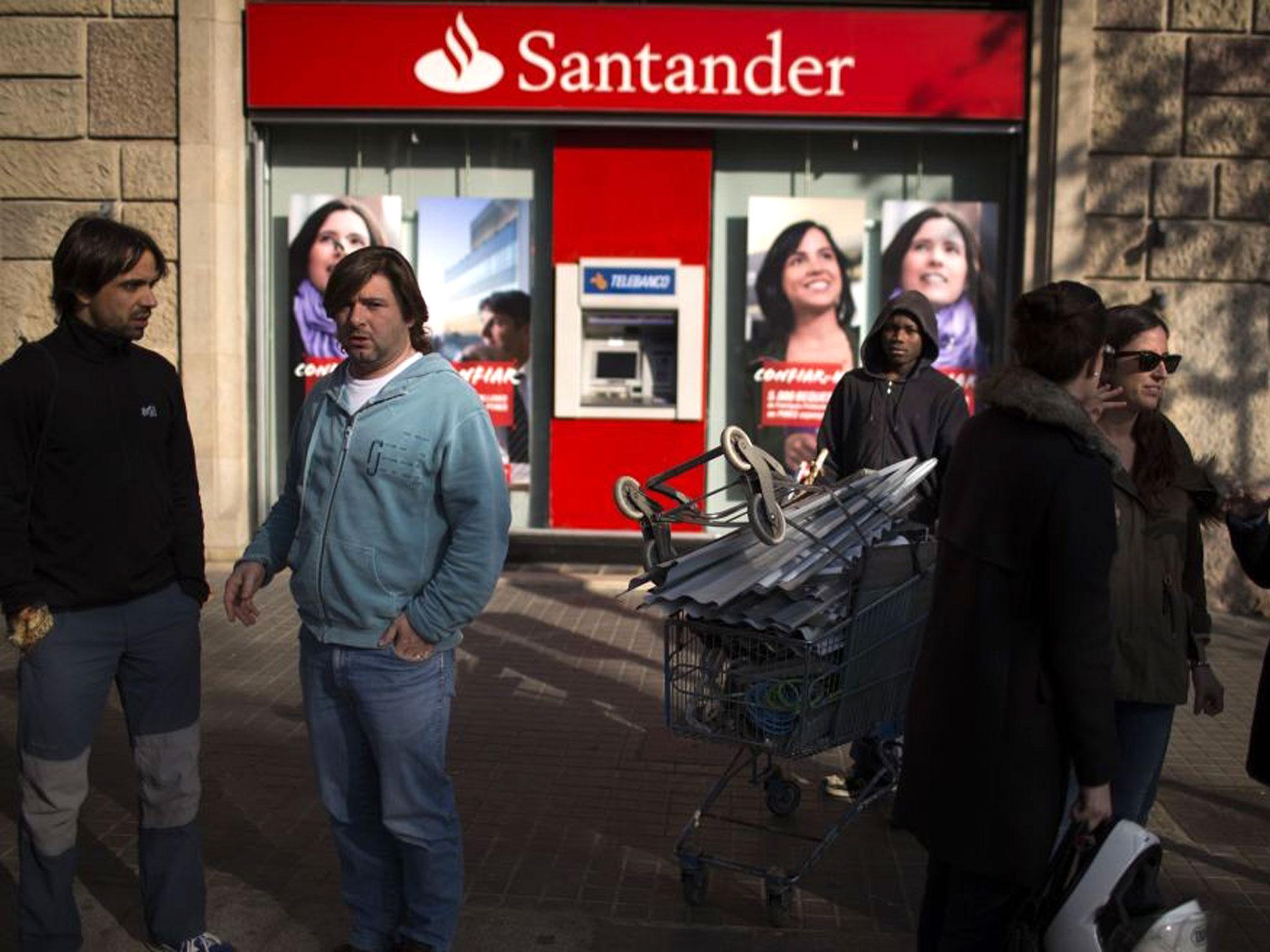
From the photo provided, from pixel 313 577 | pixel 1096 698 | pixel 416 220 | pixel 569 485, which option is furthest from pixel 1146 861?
pixel 416 220

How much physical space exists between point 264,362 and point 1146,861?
26.7 ft

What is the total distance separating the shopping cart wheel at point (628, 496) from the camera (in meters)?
4.40

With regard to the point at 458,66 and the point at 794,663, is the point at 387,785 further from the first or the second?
the point at 458,66

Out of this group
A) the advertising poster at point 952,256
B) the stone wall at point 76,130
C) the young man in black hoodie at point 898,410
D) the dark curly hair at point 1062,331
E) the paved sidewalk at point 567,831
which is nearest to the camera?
the dark curly hair at point 1062,331

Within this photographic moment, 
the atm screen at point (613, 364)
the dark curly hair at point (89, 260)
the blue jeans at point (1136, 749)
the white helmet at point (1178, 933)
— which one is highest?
the dark curly hair at point (89, 260)

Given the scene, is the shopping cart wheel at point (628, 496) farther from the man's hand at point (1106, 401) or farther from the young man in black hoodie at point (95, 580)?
the man's hand at point (1106, 401)

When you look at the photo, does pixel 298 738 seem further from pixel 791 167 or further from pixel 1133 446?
pixel 791 167

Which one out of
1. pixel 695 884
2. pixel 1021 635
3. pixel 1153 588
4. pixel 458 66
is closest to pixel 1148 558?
pixel 1153 588

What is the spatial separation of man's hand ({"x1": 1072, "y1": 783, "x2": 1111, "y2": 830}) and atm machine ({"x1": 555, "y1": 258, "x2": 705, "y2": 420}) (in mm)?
6946

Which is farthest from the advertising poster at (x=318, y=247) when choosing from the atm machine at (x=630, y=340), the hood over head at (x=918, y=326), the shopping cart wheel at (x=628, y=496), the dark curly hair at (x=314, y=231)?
the shopping cart wheel at (x=628, y=496)

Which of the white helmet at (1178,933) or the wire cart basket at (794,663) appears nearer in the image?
the white helmet at (1178,933)

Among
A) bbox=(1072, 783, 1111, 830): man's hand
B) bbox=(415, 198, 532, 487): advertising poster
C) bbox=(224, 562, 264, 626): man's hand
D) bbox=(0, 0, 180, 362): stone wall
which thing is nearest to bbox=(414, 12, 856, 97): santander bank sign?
bbox=(415, 198, 532, 487): advertising poster

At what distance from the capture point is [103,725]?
6180mm

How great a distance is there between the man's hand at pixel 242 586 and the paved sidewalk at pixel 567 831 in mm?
1038
